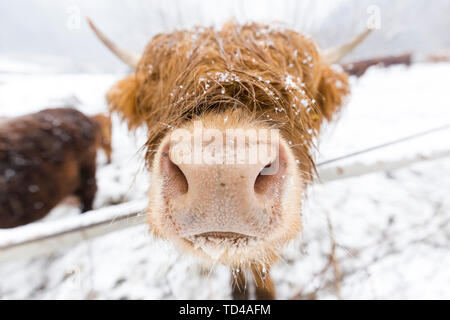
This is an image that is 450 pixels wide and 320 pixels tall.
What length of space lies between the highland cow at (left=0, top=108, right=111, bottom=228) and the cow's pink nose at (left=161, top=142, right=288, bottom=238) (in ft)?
7.30

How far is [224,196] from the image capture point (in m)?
0.73

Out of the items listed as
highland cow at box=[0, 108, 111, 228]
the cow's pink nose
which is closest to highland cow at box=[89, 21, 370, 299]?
the cow's pink nose

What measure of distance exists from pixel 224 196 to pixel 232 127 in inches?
8.9

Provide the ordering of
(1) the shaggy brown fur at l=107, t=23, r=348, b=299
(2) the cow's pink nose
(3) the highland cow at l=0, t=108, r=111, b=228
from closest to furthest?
(2) the cow's pink nose → (1) the shaggy brown fur at l=107, t=23, r=348, b=299 → (3) the highland cow at l=0, t=108, r=111, b=228

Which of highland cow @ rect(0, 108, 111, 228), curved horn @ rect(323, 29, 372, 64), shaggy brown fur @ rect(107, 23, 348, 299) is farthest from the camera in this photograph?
highland cow @ rect(0, 108, 111, 228)

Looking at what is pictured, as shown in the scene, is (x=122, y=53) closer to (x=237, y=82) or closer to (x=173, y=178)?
(x=237, y=82)

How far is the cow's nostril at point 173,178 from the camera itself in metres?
0.82

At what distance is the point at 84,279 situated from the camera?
2.14m

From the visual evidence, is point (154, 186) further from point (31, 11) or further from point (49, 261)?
point (31, 11)

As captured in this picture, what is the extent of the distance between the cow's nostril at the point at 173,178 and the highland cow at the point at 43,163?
87.9 inches

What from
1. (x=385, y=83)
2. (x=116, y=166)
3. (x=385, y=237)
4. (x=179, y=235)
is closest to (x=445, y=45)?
(x=385, y=83)

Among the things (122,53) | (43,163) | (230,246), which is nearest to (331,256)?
(230,246)

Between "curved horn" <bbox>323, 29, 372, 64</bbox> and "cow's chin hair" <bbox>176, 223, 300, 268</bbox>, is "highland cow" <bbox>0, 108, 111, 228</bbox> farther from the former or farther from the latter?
"curved horn" <bbox>323, 29, 372, 64</bbox>

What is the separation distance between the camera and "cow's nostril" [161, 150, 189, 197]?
2.69ft
